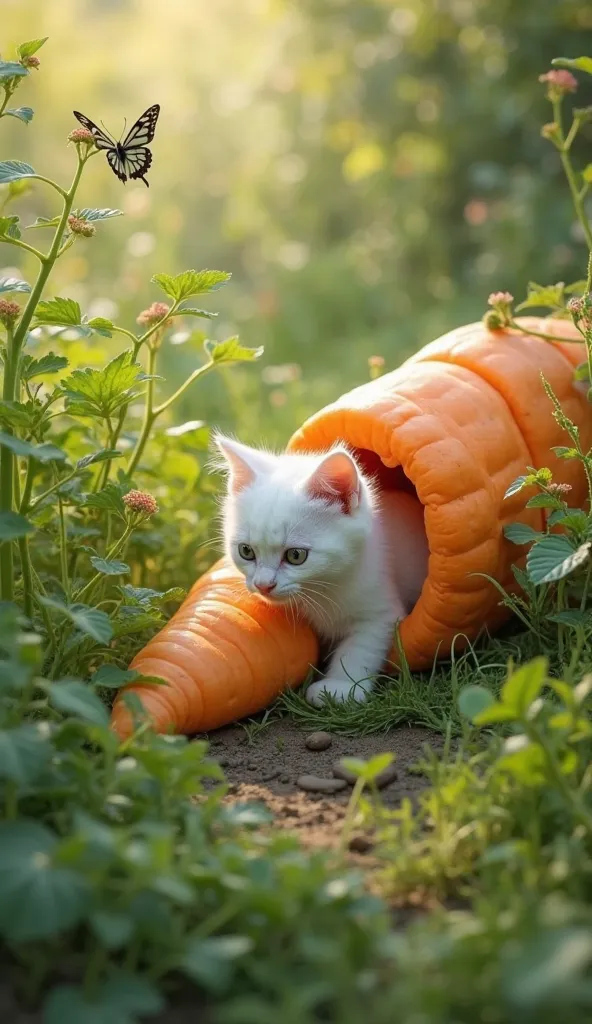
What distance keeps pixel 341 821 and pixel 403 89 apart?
5.46m

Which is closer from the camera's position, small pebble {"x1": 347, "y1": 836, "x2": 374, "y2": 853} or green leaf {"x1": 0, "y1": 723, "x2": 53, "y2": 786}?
green leaf {"x1": 0, "y1": 723, "x2": 53, "y2": 786}

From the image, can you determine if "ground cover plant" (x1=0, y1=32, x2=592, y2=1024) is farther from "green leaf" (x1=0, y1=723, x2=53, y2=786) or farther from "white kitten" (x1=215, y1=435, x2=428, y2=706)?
"white kitten" (x1=215, y1=435, x2=428, y2=706)

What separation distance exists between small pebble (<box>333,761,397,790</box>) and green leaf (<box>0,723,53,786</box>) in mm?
706

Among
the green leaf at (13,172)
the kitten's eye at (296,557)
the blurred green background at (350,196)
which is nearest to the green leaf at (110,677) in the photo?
the kitten's eye at (296,557)

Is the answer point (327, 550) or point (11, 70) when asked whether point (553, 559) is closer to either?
point (327, 550)

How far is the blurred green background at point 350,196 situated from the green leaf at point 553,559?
1.83 meters

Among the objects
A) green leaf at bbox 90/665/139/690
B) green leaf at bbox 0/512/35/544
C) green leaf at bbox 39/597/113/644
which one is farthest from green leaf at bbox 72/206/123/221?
green leaf at bbox 90/665/139/690

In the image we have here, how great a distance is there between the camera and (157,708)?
241cm

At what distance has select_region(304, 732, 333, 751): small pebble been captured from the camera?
8.08 feet

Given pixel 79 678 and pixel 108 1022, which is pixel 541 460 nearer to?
pixel 79 678

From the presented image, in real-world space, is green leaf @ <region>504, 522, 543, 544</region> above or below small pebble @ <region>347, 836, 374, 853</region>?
above

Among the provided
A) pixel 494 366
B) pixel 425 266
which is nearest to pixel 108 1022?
pixel 494 366

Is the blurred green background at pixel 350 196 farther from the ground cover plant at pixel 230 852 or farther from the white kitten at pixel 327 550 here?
the ground cover plant at pixel 230 852

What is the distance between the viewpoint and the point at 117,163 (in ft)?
8.18
